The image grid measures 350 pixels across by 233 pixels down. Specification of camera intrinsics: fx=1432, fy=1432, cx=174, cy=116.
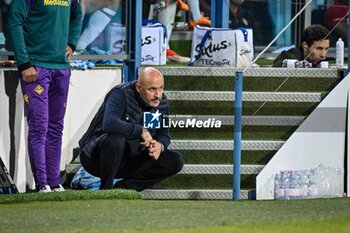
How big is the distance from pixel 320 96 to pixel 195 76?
1.30m

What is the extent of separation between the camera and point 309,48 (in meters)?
15.4

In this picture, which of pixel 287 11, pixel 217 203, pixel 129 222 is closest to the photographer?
pixel 129 222

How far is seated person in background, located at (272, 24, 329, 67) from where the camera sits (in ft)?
49.9

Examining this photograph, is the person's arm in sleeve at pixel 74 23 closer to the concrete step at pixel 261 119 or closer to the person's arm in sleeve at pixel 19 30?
the person's arm in sleeve at pixel 19 30

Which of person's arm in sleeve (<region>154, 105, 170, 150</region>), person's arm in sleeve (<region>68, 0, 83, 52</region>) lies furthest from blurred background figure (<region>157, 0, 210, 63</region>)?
person's arm in sleeve (<region>154, 105, 170, 150</region>)

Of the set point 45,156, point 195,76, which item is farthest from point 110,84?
point 45,156

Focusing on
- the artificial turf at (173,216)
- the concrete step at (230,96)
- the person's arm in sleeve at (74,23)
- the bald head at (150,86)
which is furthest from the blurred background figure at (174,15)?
the artificial turf at (173,216)

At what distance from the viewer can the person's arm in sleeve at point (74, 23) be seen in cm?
1368

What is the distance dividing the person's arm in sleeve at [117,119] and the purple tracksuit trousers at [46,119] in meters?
0.46

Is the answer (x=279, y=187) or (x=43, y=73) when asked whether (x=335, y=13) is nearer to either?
(x=279, y=187)

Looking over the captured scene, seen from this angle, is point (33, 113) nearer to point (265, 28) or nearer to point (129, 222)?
point (129, 222)

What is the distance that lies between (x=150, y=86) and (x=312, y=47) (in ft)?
8.91

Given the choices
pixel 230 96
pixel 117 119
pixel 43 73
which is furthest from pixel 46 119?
pixel 230 96

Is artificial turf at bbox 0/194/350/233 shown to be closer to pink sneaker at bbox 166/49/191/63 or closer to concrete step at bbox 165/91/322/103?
concrete step at bbox 165/91/322/103
